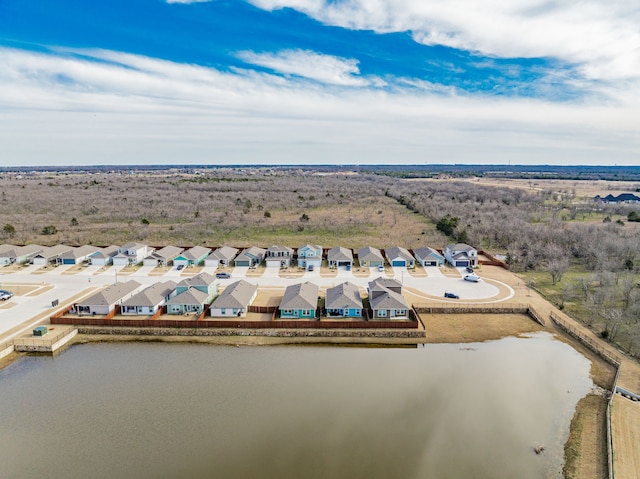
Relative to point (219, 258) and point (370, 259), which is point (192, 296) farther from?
point (370, 259)

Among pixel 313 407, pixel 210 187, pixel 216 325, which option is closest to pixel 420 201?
pixel 210 187

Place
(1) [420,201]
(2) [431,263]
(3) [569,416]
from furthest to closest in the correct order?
(1) [420,201], (2) [431,263], (3) [569,416]

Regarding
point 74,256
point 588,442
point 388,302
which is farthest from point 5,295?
point 588,442

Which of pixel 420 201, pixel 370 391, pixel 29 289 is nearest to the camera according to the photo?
pixel 370 391

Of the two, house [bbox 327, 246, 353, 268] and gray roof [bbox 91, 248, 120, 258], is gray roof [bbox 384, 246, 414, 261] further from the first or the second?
gray roof [bbox 91, 248, 120, 258]

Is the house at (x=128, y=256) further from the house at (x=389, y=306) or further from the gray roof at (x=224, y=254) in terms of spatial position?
the house at (x=389, y=306)

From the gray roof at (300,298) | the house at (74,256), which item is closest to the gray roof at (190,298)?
the gray roof at (300,298)

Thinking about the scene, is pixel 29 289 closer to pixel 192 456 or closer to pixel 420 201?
pixel 192 456
